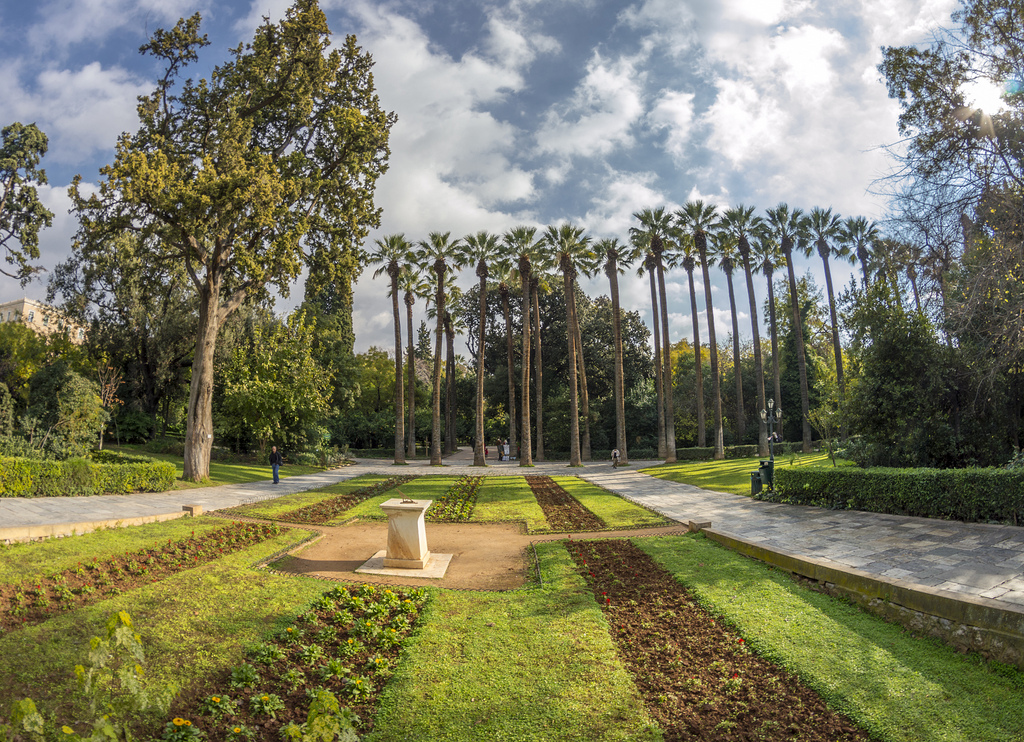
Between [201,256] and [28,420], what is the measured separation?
942cm

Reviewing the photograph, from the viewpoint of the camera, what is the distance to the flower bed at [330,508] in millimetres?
13227

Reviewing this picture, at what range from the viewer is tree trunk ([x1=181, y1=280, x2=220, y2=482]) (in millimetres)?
20469

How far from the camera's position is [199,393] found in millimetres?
20641

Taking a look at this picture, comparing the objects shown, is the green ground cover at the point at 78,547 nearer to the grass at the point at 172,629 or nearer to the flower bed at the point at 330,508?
the grass at the point at 172,629

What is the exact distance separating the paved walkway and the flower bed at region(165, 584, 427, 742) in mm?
6075

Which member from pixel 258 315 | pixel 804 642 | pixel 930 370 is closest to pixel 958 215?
pixel 930 370

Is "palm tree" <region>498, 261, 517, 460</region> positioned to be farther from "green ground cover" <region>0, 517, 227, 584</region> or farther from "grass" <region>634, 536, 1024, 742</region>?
"grass" <region>634, 536, 1024, 742</region>

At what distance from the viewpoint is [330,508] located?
15031 millimetres

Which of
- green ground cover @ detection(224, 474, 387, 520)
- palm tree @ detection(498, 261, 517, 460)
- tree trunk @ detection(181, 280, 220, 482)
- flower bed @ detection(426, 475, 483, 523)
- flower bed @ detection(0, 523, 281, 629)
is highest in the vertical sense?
palm tree @ detection(498, 261, 517, 460)

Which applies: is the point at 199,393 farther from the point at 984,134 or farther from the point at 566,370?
the point at 566,370

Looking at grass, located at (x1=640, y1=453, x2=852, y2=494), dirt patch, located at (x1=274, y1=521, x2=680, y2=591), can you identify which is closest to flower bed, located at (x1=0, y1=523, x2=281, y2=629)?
dirt patch, located at (x1=274, y1=521, x2=680, y2=591)

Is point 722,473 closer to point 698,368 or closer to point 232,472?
point 698,368

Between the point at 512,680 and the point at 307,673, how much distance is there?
73.7 inches

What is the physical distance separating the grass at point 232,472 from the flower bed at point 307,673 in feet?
49.9
